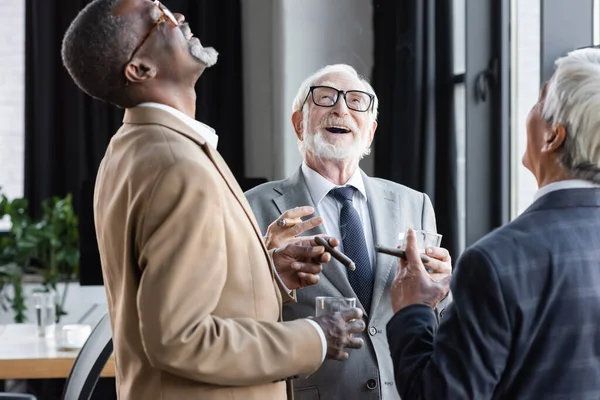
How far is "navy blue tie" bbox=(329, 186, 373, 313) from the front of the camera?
2348 millimetres

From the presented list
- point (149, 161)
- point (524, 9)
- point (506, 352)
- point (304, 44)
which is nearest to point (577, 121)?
point (506, 352)

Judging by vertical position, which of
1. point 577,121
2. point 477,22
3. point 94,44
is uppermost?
point 477,22

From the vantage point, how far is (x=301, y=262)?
1974 millimetres

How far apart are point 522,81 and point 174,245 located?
228 cm

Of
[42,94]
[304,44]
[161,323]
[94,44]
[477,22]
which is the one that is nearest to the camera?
[161,323]

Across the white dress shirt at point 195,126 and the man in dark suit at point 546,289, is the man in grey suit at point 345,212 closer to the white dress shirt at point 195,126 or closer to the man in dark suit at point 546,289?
the white dress shirt at point 195,126

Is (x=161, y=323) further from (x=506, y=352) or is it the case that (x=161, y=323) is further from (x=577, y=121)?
(x=577, y=121)

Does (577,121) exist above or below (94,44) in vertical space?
below

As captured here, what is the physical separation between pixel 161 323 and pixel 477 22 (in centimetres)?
255

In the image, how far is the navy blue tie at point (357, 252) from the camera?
7.70 ft

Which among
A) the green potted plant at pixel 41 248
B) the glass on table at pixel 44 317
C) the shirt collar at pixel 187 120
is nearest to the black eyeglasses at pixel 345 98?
the shirt collar at pixel 187 120

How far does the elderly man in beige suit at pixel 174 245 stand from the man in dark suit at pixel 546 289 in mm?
259

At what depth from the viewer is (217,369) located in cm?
146

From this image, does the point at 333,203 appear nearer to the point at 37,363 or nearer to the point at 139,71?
the point at 139,71
